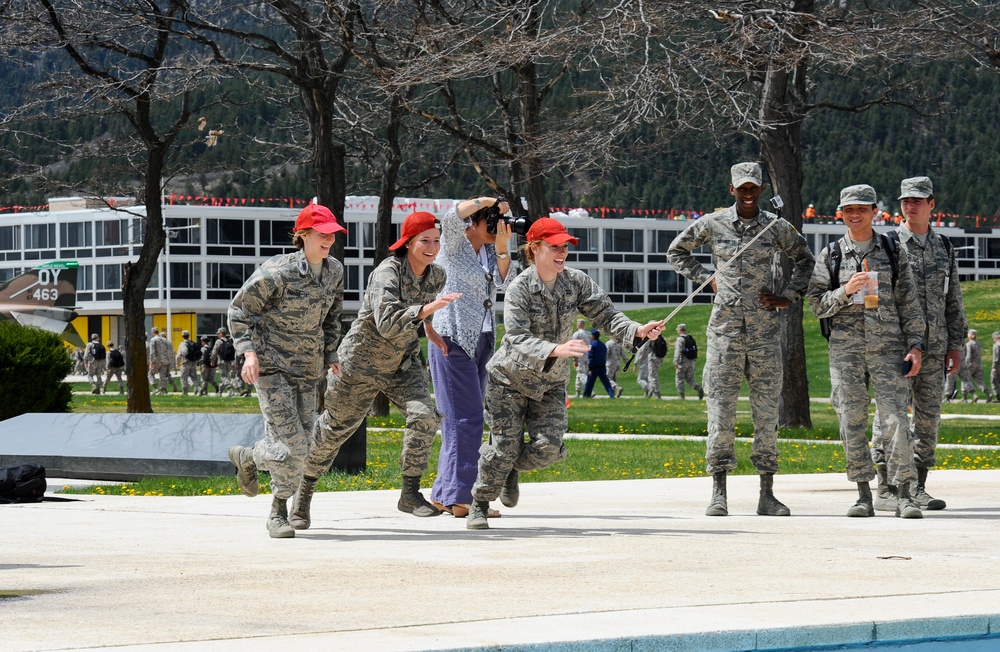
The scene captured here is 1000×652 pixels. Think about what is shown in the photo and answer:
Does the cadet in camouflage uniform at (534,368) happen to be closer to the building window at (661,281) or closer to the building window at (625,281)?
the building window at (625,281)

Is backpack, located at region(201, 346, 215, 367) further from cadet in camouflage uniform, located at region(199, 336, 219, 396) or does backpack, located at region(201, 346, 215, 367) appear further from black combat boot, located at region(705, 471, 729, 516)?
black combat boot, located at region(705, 471, 729, 516)

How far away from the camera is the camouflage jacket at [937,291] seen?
991cm

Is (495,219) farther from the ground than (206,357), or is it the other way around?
(495,219)

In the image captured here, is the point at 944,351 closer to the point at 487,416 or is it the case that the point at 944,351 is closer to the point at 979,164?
the point at 487,416

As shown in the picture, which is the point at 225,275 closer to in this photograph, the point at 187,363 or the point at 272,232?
the point at 272,232

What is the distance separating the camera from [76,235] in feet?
311

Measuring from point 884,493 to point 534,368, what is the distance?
9.69 feet

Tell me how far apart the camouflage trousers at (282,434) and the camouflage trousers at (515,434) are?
3.37 feet

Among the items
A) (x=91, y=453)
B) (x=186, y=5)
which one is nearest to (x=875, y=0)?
(x=186, y=5)

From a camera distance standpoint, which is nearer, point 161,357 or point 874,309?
point 874,309

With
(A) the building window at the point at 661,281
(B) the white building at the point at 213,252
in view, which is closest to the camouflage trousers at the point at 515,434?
(B) the white building at the point at 213,252

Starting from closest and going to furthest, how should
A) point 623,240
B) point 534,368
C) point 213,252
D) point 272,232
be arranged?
point 534,368 → point 213,252 → point 272,232 → point 623,240

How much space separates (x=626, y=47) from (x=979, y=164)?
490ft

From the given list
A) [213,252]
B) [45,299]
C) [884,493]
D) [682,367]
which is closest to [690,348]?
[682,367]
